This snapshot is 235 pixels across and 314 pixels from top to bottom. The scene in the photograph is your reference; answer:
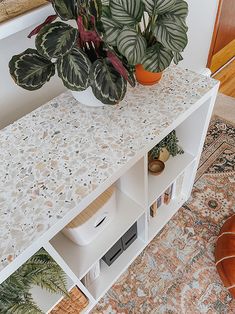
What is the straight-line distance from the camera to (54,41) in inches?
26.5

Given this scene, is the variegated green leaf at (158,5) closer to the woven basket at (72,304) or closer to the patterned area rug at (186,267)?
the woven basket at (72,304)

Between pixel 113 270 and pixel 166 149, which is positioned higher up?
pixel 166 149

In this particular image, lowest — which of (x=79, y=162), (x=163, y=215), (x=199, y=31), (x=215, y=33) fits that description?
(x=163, y=215)

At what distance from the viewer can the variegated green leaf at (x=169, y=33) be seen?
70 cm

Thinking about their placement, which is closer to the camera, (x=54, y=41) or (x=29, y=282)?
(x=54, y=41)

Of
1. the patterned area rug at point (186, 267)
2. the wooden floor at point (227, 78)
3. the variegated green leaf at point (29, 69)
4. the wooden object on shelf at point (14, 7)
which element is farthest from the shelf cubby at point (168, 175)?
the wooden floor at point (227, 78)

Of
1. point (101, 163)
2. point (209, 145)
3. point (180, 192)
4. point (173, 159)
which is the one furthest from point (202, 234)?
point (101, 163)

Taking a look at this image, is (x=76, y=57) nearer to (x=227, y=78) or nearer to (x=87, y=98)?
(x=87, y=98)

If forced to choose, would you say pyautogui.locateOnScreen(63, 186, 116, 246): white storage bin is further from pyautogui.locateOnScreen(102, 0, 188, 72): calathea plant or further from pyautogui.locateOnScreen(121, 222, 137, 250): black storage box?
pyautogui.locateOnScreen(102, 0, 188, 72): calathea plant

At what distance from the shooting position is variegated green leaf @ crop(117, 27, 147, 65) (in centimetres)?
69

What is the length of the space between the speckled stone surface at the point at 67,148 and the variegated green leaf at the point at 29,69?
15 centimetres

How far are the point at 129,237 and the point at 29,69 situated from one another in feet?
2.58

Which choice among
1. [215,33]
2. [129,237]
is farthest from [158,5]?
[215,33]

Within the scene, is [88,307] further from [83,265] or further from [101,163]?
[101,163]
